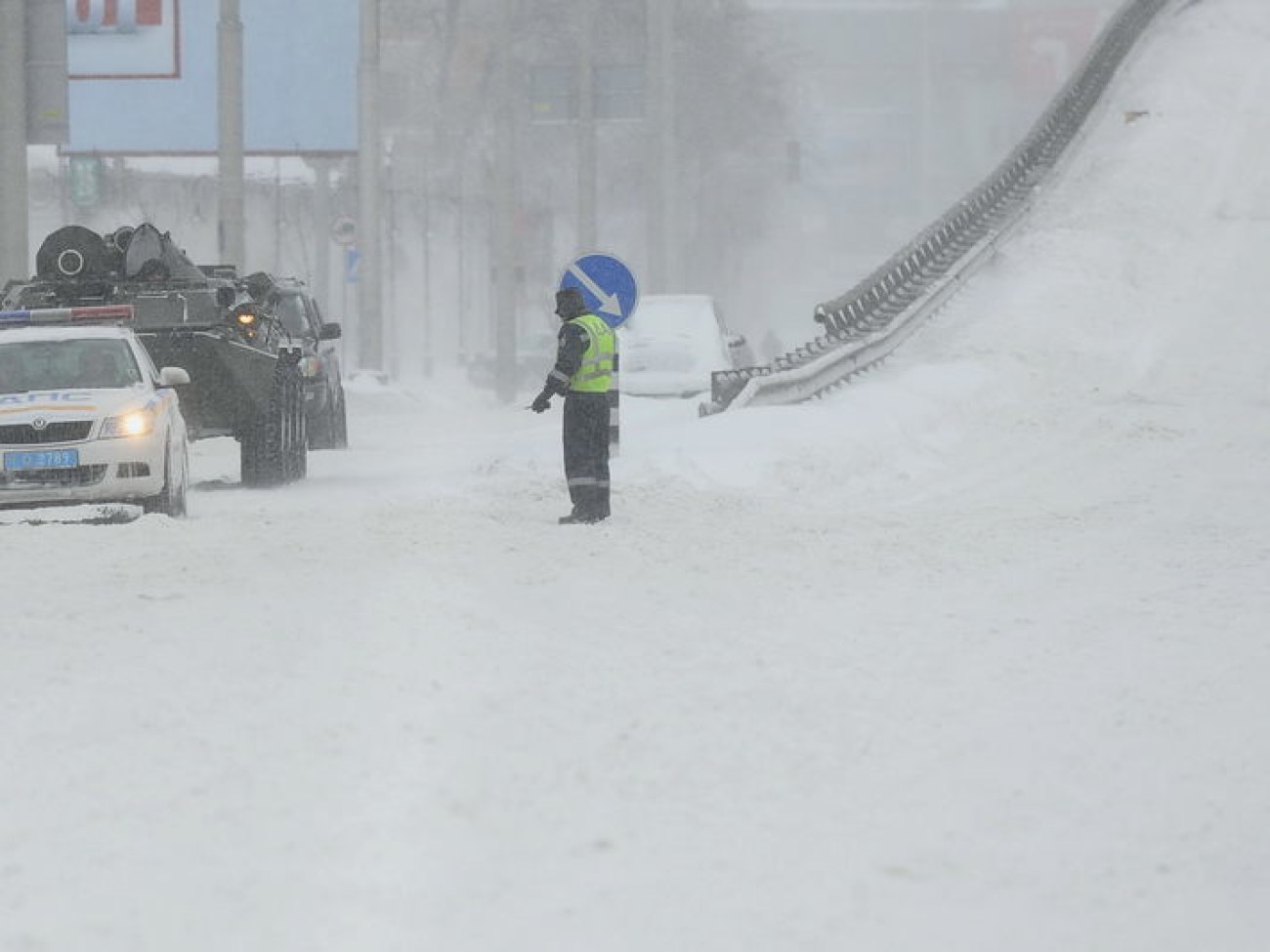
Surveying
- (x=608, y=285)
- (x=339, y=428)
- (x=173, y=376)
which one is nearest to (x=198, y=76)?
(x=339, y=428)

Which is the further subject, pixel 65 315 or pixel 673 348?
pixel 673 348

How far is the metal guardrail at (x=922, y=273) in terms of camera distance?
24.5 meters

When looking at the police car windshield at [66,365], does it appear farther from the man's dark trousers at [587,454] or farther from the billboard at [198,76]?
the billboard at [198,76]

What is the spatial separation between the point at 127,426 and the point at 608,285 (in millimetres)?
4203

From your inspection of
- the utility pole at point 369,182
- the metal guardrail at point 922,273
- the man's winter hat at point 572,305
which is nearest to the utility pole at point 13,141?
the metal guardrail at point 922,273

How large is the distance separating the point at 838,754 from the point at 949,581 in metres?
4.62

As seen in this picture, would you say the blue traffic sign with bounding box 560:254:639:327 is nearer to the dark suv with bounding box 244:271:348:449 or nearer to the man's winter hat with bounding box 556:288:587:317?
the man's winter hat with bounding box 556:288:587:317

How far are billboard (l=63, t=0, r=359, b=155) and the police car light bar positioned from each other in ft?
118

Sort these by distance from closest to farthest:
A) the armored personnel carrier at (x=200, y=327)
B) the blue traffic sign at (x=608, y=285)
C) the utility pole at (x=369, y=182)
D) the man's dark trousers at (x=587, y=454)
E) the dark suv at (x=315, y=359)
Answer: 1. the man's dark trousers at (x=587, y=454)
2. the blue traffic sign at (x=608, y=285)
3. the armored personnel carrier at (x=200, y=327)
4. the dark suv at (x=315, y=359)
5. the utility pole at (x=369, y=182)

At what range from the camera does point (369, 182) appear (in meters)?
45.5

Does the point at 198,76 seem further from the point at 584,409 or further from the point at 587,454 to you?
the point at 587,454

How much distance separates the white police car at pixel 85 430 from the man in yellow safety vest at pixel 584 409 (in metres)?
2.46

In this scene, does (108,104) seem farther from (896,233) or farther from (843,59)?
(843,59)

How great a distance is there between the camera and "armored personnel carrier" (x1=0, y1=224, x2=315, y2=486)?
20.3m
